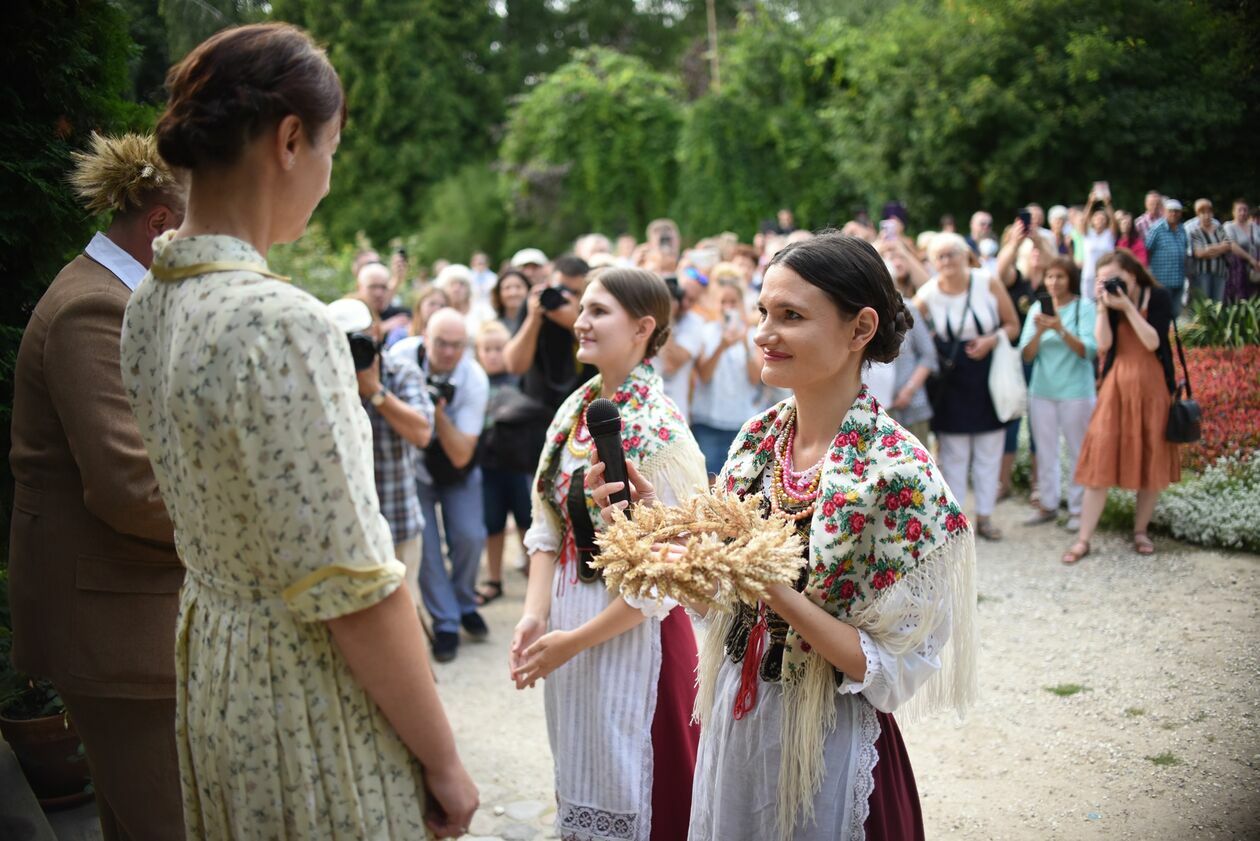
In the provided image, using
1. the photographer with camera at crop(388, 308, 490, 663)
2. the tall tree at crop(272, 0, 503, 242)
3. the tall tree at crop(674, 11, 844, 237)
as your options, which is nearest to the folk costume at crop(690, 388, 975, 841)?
the photographer with camera at crop(388, 308, 490, 663)

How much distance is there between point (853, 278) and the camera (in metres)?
2.29

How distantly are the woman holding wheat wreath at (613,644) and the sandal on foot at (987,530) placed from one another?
4.81 metres

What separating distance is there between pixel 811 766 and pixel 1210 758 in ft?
8.59

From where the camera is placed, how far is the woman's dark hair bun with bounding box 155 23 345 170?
64.5 inches

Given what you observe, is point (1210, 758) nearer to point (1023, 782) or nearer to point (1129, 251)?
point (1023, 782)

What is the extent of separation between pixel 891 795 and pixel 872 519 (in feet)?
2.19

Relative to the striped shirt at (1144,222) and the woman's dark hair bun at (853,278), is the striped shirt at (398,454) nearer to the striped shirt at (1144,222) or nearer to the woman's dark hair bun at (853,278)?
the woman's dark hair bun at (853,278)

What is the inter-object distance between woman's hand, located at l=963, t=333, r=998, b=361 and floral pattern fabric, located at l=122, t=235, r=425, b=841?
244 inches

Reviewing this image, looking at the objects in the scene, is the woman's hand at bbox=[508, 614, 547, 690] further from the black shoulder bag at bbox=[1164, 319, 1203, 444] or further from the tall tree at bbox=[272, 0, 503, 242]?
the tall tree at bbox=[272, 0, 503, 242]

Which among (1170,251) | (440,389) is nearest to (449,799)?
(440,389)

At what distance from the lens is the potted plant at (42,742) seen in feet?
11.7

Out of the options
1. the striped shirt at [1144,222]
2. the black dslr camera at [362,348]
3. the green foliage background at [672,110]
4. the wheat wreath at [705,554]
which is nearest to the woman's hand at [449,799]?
the wheat wreath at [705,554]

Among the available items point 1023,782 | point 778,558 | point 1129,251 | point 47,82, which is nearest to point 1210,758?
point 1023,782

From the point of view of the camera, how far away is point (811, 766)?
2229mm
